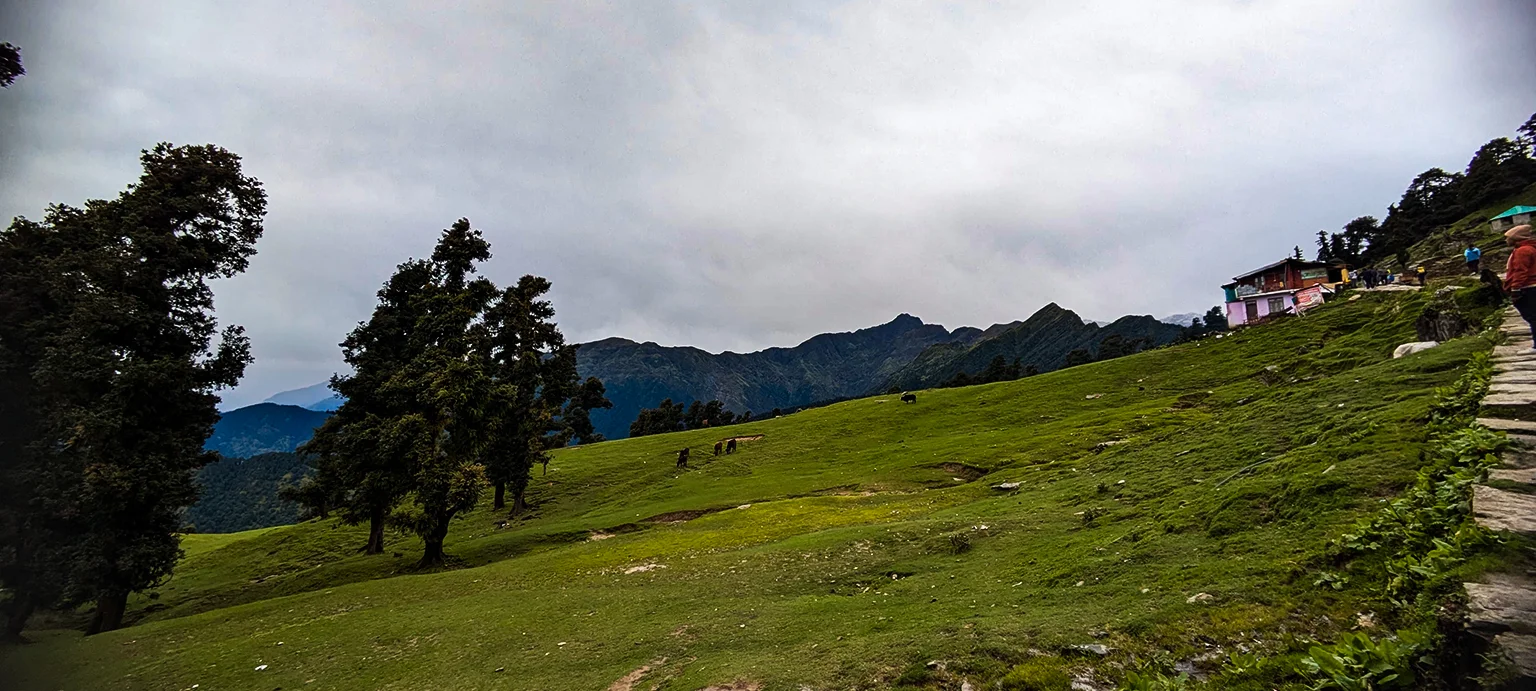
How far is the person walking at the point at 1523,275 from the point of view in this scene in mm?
12305

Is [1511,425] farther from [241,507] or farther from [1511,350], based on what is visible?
[241,507]

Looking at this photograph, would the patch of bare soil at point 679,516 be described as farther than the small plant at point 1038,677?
Yes

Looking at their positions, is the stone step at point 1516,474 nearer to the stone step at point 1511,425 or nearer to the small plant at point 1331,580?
the stone step at point 1511,425

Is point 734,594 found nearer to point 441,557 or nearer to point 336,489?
point 441,557

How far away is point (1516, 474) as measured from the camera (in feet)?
21.7

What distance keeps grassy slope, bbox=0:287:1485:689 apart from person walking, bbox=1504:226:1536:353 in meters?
2.55

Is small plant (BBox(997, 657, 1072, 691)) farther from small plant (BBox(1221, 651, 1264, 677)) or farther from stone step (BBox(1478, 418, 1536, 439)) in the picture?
stone step (BBox(1478, 418, 1536, 439))

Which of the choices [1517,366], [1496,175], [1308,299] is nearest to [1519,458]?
[1517,366]

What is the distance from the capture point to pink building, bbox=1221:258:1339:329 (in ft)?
245

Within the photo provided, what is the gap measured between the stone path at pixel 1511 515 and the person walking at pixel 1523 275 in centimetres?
279

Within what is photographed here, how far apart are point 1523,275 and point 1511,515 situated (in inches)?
457

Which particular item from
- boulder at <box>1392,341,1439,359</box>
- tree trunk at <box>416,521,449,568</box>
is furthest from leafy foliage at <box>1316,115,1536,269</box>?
tree trunk at <box>416,521,449,568</box>

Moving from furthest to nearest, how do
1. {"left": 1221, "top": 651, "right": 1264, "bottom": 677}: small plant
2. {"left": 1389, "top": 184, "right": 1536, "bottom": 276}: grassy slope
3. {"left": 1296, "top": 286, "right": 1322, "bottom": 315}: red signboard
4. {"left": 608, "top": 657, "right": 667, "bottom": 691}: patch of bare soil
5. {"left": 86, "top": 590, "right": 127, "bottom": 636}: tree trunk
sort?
{"left": 1296, "top": 286, "right": 1322, "bottom": 315}: red signboard
{"left": 1389, "top": 184, "right": 1536, "bottom": 276}: grassy slope
{"left": 86, "top": 590, "right": 127, "bottom": 636}: tree trunk
{"left": 608, "top": 657, "right": 667, "bottom": 691}: patch of bare soil
{"left": 1221, "top": 651, "right": 1264, "bottom": 677}: small plant

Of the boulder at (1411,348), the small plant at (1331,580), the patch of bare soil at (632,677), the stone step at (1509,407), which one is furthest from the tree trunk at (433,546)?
the boulder at (1411,348)
